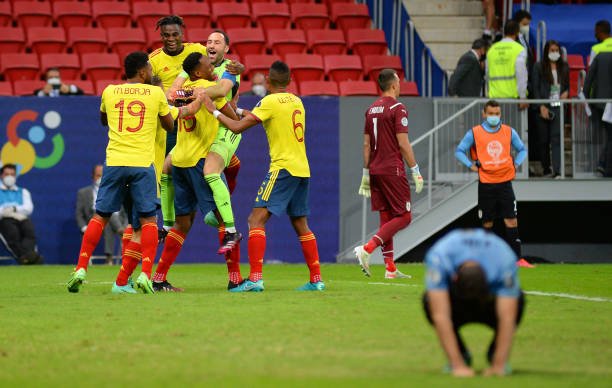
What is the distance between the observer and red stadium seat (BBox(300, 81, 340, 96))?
70.0ft

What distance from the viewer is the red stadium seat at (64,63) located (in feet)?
70.3

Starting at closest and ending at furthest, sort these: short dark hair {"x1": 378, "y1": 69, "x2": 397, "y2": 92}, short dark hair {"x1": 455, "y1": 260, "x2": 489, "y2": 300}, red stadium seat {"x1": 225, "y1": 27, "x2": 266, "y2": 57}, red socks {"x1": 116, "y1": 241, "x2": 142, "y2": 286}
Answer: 1. short dark hair {"x1": 455, "y1": 260, "x2": 489, "y2": 300}
2. red socks {"x1": 116, "y1": 241, "x2": 142, "y2": 286}
3. short dark hair {"x1": 378, "y1": 69, "x2": 397, "y2": 92}
4. red stadium seat {"x1": 225, "y1": 27, "x2": 266, "y2": 57}

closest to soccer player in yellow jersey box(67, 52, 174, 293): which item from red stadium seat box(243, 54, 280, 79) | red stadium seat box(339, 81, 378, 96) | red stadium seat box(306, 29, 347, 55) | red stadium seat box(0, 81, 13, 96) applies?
red stadium seat box(0, 81, 13, 96)

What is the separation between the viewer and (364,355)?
7352 mm

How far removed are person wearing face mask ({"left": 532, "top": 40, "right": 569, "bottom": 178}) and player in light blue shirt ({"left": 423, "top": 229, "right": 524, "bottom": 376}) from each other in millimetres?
13223

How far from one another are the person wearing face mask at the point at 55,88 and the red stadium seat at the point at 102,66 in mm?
1166

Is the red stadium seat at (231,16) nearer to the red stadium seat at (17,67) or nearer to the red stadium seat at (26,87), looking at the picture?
the red stadium seat at (17,67)

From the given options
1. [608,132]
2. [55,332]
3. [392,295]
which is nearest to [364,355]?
[55,332]

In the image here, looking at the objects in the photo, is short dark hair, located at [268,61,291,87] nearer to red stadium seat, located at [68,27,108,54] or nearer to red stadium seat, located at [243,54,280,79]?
red stadium seat, located at [243,54,280,79]

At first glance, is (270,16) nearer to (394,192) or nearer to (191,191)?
(394,192)

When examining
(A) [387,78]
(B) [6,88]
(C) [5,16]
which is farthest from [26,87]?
(A) [387,78]

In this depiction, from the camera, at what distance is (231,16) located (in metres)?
23.2

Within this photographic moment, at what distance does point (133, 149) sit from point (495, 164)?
6.77 metres

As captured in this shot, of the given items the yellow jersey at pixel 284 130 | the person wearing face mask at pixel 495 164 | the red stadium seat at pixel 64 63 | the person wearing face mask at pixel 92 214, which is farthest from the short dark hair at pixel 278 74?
the red stadium seat at pixel 64 63
